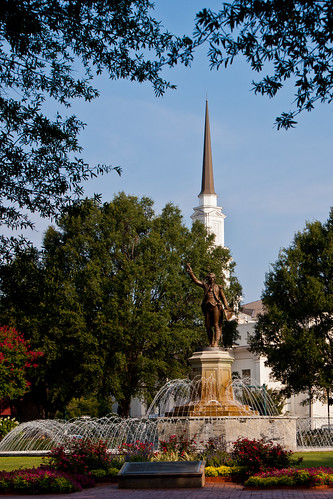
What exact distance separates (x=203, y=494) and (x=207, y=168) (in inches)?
2311

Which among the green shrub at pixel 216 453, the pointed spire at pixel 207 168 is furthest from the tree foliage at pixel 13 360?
the pointed spire at pixel 207 168

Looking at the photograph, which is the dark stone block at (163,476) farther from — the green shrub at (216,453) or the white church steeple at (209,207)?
the white church steeple at (209,207)

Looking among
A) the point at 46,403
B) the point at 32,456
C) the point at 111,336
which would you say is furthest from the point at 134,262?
the point at 32,456

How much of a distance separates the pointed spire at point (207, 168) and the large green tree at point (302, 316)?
28374mm

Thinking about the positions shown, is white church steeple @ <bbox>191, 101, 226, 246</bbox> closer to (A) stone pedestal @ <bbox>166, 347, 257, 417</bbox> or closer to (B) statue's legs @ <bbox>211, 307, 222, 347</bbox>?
(B) statue's legs @ <bbox>211, 307, 222, 347</bbox>

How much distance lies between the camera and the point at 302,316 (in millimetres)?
38156

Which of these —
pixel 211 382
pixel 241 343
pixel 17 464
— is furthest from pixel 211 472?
pixel 241 343

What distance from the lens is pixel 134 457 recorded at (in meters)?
16.4

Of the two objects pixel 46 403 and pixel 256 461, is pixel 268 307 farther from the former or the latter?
pixel 256 461

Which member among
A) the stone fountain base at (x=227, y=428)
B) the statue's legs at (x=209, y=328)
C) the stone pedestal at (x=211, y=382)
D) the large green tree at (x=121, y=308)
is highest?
the large green tree at (x=121, y=308)

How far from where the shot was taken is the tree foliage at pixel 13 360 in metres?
33.3

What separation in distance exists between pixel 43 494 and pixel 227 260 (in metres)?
30.1

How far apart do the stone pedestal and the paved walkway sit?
20.2 feet

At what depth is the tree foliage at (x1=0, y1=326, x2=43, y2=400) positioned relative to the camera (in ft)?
109
